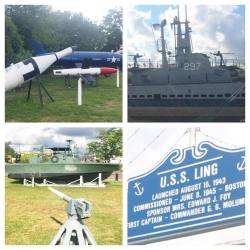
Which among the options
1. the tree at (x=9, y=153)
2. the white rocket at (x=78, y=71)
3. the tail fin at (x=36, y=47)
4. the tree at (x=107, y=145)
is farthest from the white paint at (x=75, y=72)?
the tree at (x=9, y=153)

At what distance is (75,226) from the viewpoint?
2551mm

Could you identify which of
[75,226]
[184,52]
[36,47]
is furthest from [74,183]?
[184,52]

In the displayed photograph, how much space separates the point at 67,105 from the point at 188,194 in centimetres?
75

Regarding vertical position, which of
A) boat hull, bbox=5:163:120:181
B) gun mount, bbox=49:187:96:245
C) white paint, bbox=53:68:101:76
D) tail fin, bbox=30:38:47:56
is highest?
tail fin, bbox=30:38:47:56

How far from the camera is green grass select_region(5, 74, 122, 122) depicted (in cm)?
257

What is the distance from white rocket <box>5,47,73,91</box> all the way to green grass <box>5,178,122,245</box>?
51 cm

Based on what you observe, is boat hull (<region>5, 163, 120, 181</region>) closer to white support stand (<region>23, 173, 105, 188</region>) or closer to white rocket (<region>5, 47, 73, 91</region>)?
white support stand (<region>23, 173, 105, 188</region>)

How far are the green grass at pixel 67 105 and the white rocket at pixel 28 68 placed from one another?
4 cm

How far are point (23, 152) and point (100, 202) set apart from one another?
0.47 m

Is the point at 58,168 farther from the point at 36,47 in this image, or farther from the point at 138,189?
the point at 36,47

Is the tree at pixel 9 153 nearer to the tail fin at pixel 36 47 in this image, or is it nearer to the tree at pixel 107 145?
the tree at pixel 107 145

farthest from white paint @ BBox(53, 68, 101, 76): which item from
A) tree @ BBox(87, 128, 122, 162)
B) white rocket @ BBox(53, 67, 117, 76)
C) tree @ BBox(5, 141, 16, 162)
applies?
tree @ BBox(5, 141, 16, 162)

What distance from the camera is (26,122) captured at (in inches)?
102

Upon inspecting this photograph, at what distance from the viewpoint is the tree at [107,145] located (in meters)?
2.56
